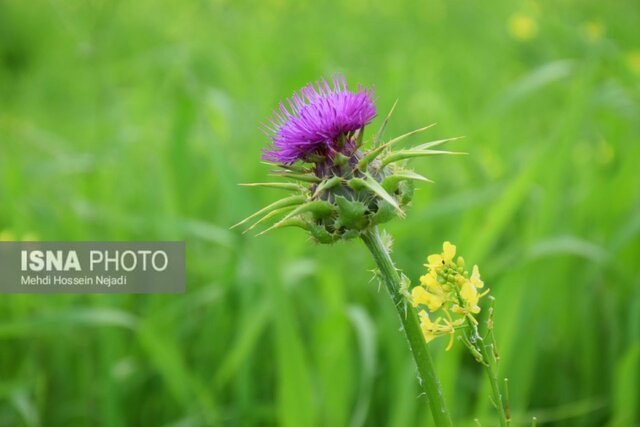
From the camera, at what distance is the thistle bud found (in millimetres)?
1170

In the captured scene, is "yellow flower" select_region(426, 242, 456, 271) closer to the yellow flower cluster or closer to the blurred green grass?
the yellow flower cluster

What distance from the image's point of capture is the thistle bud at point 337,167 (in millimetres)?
1170

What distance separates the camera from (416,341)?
1.05 metres

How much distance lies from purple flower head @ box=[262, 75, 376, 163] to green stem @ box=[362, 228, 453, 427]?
0.70 ft

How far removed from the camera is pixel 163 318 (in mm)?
3379

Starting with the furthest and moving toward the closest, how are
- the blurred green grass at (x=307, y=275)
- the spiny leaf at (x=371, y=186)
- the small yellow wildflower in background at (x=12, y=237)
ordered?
the small yellow wildflower in background at (x=12, y=237)
the blurred green grass at (x=307, y=275)
the spiny leaf at (x=371, y=186)

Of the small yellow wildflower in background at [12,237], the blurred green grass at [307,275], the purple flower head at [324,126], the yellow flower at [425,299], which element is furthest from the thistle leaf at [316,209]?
the small yellow wildflower in background at [12,237]

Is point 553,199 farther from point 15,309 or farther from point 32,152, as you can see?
point 32,152

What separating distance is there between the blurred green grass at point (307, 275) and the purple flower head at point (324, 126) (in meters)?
1.34

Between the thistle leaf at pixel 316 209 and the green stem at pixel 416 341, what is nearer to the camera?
the green stem at pixel 416 341

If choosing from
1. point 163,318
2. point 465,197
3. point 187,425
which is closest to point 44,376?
point 163,318

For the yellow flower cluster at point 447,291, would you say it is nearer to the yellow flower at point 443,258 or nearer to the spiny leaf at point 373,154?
the yellow flower at point 443,258

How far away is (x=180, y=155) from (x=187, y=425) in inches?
53.7

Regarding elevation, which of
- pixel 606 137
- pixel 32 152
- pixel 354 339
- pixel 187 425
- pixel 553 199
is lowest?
pixel 187 425
